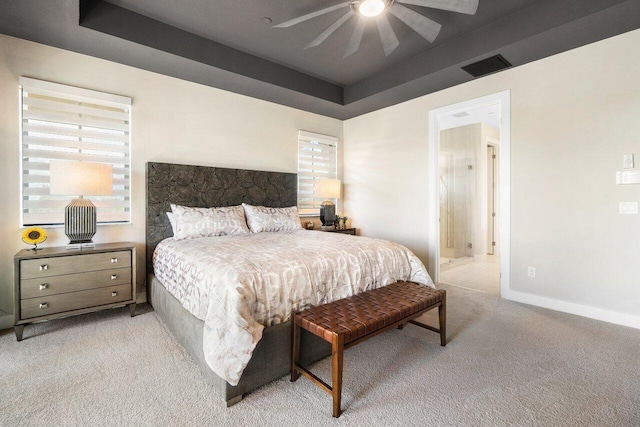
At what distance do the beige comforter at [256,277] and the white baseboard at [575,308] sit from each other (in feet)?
4.99

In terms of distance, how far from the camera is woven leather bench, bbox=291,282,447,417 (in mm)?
1550

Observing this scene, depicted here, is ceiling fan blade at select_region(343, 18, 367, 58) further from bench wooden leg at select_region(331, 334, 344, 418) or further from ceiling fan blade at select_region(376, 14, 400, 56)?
bench wooden leg at select_region(331, 334, 344, 418)

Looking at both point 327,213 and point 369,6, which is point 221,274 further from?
point 327,213

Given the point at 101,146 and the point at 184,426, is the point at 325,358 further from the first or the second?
the point at 101,146

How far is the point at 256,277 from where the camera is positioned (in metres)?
1.77

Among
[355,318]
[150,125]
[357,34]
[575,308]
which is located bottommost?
[575,308]

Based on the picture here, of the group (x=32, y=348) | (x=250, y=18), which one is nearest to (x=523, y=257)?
(x=250, y=18)

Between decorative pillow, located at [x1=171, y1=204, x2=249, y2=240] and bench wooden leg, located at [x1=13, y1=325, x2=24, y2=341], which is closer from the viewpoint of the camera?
bench wooden leg, located at [x1=13, y1=325, x2=24, y2=341]

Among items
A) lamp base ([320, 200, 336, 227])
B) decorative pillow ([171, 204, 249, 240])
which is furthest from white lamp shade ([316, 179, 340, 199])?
decorative pillow ([171, 204, 249, 240])

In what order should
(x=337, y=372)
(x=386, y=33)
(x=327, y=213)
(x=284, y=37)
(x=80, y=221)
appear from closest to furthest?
(x=337, y=372) → (x=386, y=33) → (x=80, y=221) → (x=284, y=37) → (x=327, y=213)

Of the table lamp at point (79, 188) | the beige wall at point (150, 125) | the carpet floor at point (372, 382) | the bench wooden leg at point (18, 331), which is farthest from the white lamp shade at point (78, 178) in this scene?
the carpet floor at point (372, 382)

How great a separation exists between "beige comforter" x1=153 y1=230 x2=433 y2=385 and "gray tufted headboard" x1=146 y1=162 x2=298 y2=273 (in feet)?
1.80

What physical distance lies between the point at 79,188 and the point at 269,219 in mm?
1864

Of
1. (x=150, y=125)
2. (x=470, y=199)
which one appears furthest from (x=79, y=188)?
(x=470, y=199)
